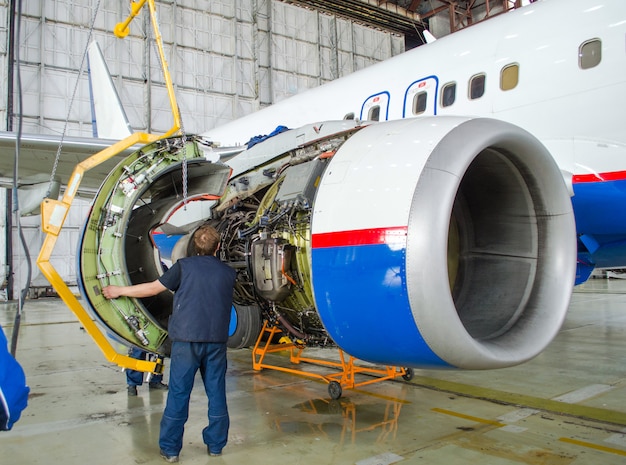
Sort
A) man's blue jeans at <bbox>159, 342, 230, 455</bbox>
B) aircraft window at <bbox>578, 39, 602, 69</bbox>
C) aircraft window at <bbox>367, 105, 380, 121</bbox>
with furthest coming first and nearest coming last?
aircraft window at <bbox>367, 105, 380, 121</bbox>, aircraft window at <bbox>578, 39, 602, 69</bbox>, man's blue jeans at <bbox>159, 342, 230, 455</bbox>

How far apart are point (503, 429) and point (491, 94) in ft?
11.0

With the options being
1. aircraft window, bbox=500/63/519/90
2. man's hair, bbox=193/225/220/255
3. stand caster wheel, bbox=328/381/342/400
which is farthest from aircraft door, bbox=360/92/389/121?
man's hair, bbox=193/225/220/255

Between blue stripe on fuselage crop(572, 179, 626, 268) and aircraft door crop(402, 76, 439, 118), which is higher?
aircraft door crop(402, 76, 439, 118)

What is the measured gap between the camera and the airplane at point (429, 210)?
227 cm

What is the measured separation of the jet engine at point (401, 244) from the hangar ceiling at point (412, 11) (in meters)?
18.6

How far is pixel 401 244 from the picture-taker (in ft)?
7.25

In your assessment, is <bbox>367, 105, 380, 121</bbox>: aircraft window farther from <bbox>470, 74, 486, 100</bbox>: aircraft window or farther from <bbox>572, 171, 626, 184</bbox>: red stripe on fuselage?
<bbox>572, 171, 626, 184</bbox>: red stripe on fuselage

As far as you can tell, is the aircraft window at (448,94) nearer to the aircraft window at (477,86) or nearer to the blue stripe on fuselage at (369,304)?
the aircraft window at (477,86)

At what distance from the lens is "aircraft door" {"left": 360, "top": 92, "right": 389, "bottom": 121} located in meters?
6.60

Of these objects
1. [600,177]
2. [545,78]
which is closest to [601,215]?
[600,177]

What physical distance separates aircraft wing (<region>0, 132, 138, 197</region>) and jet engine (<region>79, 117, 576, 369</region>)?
3.60 meters

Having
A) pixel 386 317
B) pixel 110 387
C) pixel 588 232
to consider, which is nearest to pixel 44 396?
pixel 110 387

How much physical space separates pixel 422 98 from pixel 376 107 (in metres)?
0.78

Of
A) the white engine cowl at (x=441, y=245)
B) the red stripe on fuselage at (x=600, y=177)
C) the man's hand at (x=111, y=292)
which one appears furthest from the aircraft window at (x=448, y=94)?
the man's hand at (x=111, y=292)
